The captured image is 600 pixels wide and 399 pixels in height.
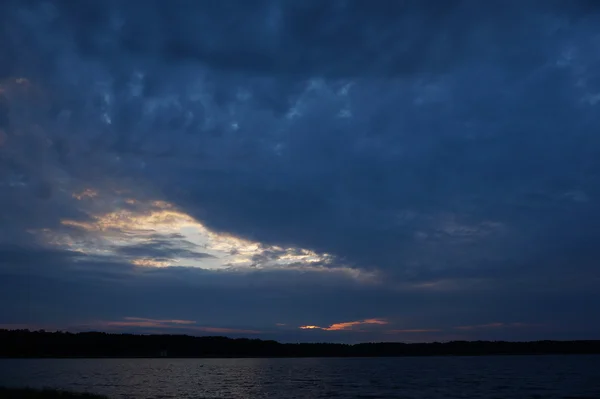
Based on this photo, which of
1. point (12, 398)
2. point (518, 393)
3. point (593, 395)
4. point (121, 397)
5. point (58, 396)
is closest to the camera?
point (12, 398)

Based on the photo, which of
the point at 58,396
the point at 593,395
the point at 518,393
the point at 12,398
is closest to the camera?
the point at 12,398

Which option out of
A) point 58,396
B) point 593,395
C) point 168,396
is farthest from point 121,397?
point 593,395

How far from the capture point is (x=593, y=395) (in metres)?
65.1

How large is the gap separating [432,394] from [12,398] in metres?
49.5

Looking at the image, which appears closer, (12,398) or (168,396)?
(12,398)

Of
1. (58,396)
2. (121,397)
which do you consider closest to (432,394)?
(121,397)

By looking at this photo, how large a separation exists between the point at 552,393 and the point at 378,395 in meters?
24.0

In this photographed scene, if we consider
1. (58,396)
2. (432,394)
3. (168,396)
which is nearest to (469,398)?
(432,394)

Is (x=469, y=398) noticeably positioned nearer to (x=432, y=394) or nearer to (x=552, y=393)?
(x=432, y=394)

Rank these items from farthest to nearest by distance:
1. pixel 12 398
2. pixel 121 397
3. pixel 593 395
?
pixel 593 395 < pixel 121 397 < pixel 12 398

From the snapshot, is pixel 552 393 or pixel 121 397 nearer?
pixel 121 397

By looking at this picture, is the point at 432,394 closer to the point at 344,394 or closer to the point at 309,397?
the point at 344,394

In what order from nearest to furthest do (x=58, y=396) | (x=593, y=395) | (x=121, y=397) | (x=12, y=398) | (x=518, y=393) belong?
(x=12, y=398), (x=58, y=396), (x=121, y=397), (x=593, y=395), (x=518, y=393)

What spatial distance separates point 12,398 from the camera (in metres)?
41.7
